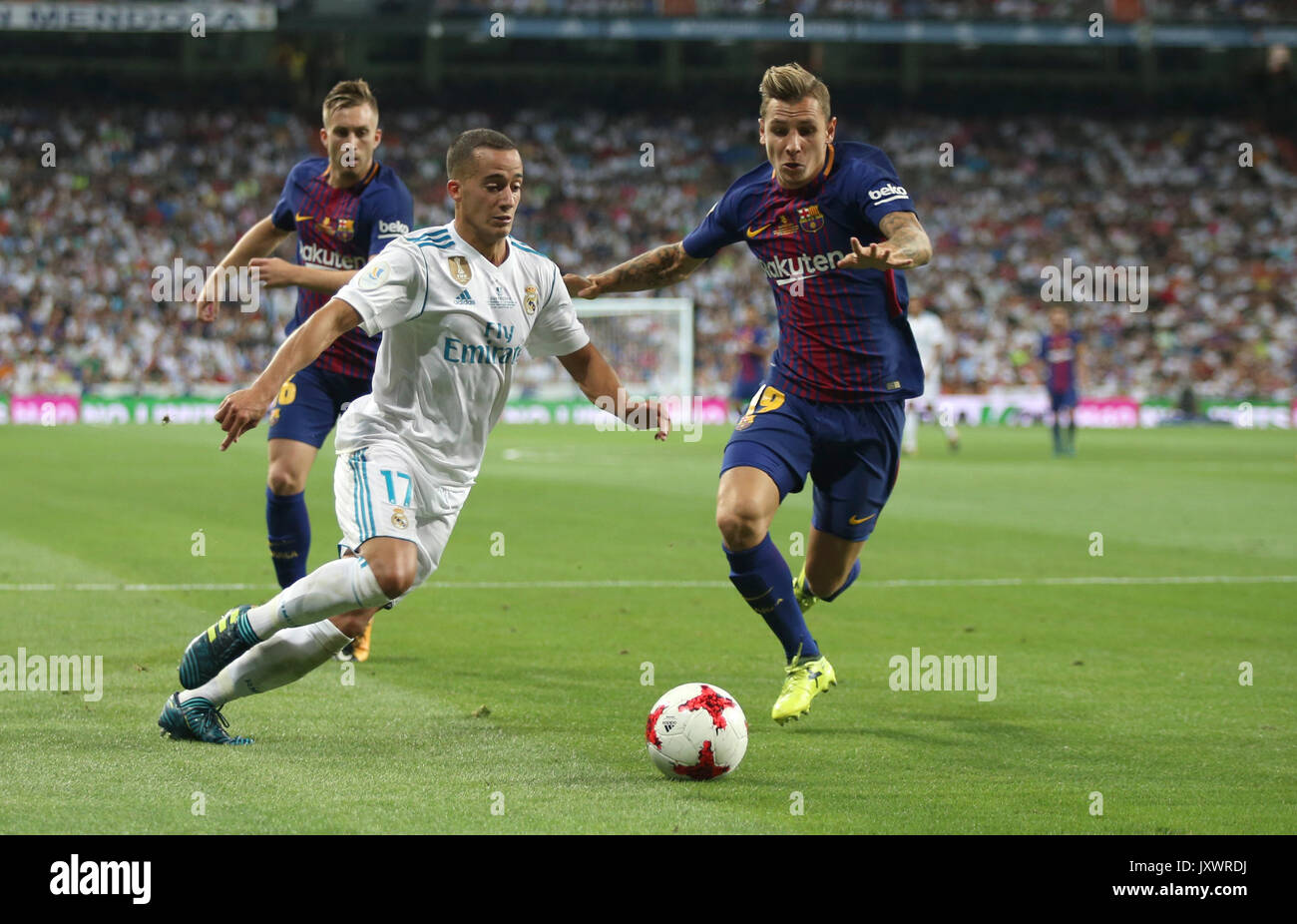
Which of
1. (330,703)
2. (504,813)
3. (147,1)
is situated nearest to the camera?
(504,813)

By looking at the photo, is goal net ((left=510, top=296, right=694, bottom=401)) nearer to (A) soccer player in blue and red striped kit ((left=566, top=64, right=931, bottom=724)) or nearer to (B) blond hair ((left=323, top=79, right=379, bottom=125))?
(B) blond hair ((left=323, top=79, right=379, bottom=125))

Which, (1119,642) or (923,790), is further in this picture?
(1119,642)

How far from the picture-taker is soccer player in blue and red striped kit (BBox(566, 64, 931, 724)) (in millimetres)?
6484

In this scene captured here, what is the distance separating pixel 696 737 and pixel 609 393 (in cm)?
153

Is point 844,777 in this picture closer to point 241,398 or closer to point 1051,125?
point 241,398

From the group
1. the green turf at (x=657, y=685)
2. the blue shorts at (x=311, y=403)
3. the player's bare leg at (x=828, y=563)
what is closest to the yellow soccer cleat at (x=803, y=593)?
the player's bare leg at (x=828, y=563)

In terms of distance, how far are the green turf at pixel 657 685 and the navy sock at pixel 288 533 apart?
0.69m

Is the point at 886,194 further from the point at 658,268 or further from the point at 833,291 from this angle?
the point at 658,268

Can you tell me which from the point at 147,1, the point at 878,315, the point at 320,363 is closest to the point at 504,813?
the point at 878,315

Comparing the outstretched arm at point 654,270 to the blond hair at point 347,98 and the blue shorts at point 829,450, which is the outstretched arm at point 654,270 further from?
the blond hair at point 347,98

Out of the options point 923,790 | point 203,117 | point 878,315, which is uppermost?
point 203,117

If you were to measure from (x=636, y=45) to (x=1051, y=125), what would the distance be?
1339 cm

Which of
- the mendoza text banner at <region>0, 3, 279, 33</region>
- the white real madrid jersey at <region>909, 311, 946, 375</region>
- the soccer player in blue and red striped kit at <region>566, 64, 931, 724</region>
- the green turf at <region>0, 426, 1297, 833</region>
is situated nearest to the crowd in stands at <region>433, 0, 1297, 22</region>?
the mendoza text banner at <region>0, 3, 279, 33</region>

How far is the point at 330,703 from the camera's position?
6.62 m
